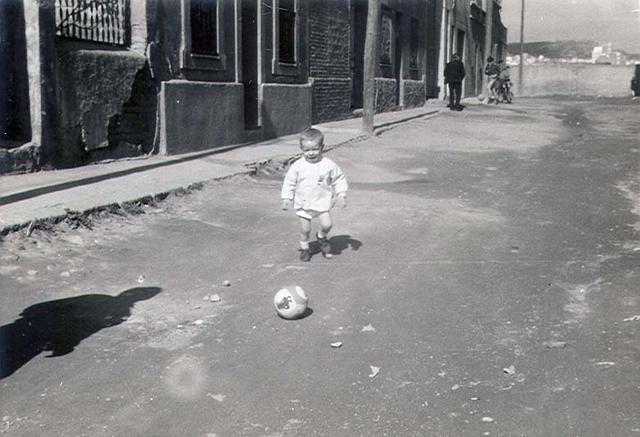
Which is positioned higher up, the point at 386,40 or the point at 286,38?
the point at 386,40

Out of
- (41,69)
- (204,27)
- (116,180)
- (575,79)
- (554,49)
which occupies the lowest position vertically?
(116,180)

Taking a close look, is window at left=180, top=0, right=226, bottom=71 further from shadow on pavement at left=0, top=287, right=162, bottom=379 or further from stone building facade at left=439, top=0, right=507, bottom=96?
stone building facade at left=439, top=0, right=507, bottom=96

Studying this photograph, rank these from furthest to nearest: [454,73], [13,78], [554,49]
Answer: [554,49], [454,73], [13,78]

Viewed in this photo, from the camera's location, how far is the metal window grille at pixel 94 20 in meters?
9.46

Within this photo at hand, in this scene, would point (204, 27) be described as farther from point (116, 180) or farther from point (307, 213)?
point (307, 213)

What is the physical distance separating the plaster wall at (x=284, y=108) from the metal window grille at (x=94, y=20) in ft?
12.5

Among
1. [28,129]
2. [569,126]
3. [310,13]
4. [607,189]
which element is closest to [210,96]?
[28,129]

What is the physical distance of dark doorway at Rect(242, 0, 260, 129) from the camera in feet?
46.0

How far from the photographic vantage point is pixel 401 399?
11.9 ft

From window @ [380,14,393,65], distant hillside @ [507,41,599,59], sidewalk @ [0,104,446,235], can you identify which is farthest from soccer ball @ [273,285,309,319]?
distant hillside @ [507,41,599,59]

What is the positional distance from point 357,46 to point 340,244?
14.4 meters

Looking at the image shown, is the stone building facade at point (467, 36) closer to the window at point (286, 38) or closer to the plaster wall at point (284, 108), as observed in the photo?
the plaster wall at point (284, 108)

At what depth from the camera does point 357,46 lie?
2052 cm

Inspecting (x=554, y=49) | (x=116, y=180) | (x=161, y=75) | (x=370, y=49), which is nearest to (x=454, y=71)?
(x=370, y=49)
